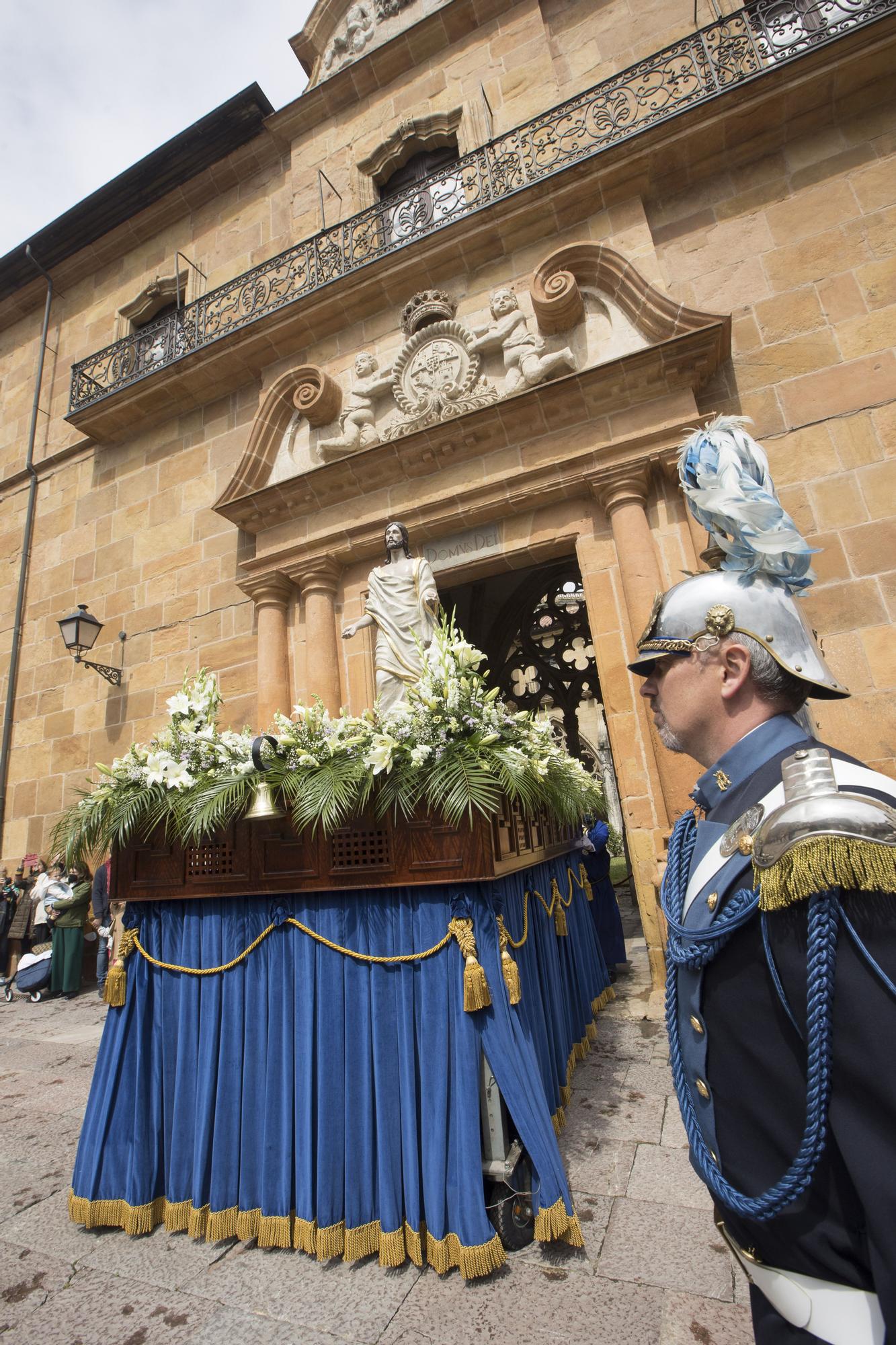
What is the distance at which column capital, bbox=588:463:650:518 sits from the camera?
5957 mm

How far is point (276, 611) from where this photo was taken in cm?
755

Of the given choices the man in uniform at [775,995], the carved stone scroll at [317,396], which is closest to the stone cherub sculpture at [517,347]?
the carved stone scroll at [317,396]

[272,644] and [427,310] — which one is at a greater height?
[427,310]

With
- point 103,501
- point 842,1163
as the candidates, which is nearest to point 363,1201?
point 842,1163

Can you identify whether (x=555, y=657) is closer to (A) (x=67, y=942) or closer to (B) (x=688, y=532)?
(B) (x=688, y=532)

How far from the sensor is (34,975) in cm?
742

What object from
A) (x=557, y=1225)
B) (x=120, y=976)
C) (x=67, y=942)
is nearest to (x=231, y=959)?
(x=120, y=976)

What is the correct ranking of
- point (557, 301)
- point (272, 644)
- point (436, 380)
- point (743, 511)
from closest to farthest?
point (743, 511)
point (557, 301)
point (436, 380)
point (272, 644)

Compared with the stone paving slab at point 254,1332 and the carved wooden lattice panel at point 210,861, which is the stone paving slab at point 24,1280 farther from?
the carved wooden lattice panel at point 210,861

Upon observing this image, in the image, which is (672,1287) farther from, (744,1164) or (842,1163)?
(842,1163)

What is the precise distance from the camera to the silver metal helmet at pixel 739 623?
49.2 inches

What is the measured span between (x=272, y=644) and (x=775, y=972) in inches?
276

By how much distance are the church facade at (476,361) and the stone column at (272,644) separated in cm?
4

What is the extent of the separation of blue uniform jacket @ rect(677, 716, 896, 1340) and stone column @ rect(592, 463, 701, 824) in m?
4.20
